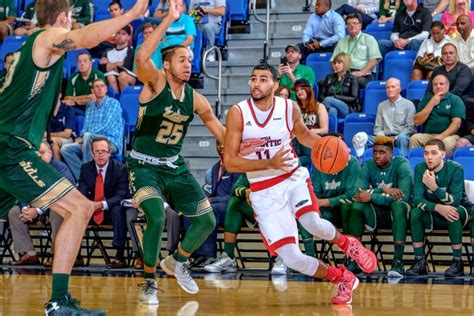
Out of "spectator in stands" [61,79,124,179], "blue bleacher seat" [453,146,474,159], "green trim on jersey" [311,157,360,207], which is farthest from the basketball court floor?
"spectator in stands" [61,79,124,179]

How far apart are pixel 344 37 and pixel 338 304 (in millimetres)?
6549

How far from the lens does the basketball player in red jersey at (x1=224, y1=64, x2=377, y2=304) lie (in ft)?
23.9

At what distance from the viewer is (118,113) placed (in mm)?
12320

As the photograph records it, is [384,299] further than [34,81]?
Yes

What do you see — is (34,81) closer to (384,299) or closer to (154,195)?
(154,195)

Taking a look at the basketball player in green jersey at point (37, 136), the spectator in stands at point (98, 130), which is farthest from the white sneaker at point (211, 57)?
the basketball player in green jersey at point (37, 136)

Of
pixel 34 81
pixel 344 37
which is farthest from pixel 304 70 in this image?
pixel 34 81

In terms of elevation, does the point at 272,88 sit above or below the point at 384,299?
above

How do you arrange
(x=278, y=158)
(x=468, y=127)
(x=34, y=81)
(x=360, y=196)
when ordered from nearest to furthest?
1. (x=34, y=81)
2. (x=278, y=158)
3. (x=360, y=196)
4. (x=468, y=127)

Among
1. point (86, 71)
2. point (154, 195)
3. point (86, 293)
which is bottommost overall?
point (86, 293)

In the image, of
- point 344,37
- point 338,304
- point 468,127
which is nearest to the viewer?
point 338,304

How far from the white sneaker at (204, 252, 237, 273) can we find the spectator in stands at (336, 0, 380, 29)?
16.3 feet

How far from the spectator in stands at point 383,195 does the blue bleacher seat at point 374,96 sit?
178cm

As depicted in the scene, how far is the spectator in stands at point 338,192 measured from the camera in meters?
10.4
